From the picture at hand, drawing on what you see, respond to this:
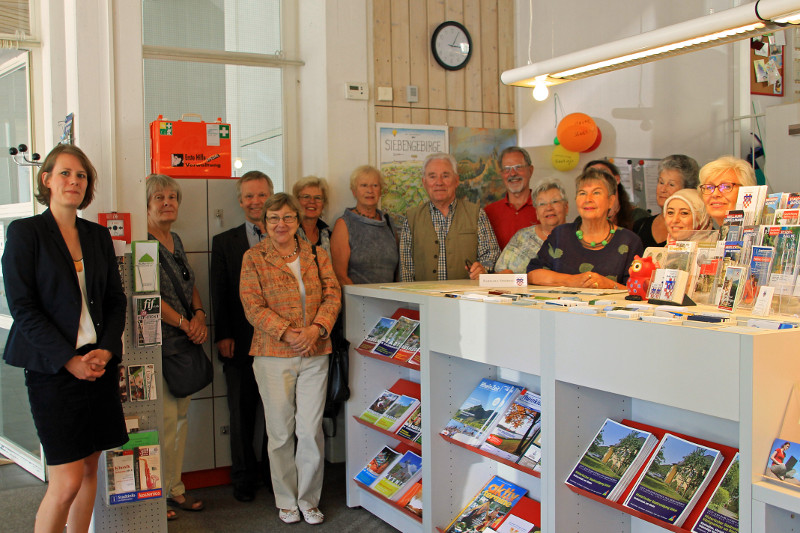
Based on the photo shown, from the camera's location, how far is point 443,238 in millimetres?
4469

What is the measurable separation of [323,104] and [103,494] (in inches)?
109

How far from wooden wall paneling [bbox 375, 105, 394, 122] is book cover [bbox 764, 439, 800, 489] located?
12.0 ft

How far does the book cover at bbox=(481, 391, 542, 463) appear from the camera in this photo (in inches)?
109

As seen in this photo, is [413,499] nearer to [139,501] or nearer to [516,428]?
[516,428]

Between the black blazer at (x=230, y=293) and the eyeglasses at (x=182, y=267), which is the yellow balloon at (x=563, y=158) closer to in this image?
the black blazer at (x=230, y=293)

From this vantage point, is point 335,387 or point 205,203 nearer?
point 335,387

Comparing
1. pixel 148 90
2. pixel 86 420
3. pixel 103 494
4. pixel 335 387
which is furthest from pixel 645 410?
pixel 148 90

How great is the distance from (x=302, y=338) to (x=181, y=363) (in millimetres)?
741

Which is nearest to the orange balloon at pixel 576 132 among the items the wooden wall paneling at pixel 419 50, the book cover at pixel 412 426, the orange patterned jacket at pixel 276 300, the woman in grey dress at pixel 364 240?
the wooden wall paneling at pixel 419 50

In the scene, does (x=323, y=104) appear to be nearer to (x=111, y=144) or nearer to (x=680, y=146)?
(x=111, y=144)

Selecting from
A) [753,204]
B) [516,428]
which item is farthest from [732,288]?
[516,428]

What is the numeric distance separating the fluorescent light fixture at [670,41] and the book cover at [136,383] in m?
2.24

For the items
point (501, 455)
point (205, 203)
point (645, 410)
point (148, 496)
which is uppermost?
point (205, 203)

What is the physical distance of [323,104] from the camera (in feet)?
15.9
